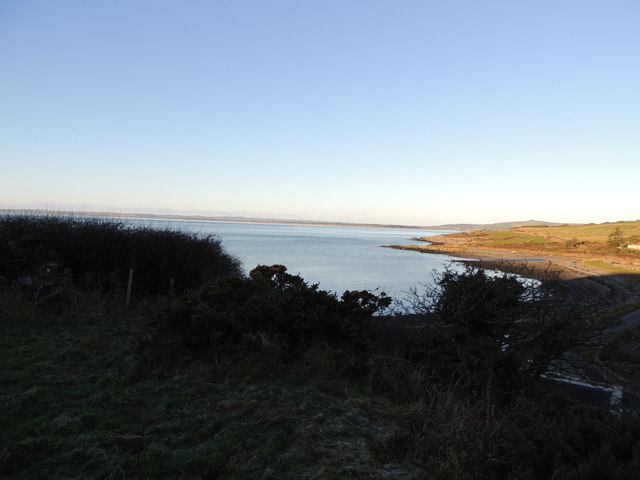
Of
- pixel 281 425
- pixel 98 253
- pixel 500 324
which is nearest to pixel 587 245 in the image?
pixel 500 324

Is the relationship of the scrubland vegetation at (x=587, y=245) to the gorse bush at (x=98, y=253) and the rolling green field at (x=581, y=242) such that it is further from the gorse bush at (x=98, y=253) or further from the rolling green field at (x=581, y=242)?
the gorse bush at (x=98, y=253)

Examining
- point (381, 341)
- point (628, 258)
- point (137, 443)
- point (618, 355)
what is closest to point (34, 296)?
point (137, 443)

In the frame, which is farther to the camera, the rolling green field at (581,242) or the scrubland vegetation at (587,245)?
the rolling green field at (581,242)

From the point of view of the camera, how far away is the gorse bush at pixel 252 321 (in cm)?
694

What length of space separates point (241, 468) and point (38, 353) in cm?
569

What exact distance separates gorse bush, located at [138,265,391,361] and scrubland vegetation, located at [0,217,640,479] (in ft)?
0.11

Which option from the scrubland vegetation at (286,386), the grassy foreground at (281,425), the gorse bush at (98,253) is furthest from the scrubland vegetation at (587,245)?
the grassy foreground at (281,425)

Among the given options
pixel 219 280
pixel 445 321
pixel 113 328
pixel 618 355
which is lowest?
pixel 618 355

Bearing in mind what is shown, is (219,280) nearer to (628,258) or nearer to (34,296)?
(34,296)

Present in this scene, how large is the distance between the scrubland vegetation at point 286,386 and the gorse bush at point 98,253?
0.15m

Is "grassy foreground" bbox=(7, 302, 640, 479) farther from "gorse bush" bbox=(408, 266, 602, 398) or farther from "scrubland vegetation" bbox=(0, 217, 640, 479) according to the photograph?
"gorse bush" bbox=(408, 266, 602, 398)

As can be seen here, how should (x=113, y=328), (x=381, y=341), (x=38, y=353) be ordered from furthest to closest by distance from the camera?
(x=113, y=328), (x=381, y=341), (x=38, y=353)

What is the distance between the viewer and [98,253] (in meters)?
12.9

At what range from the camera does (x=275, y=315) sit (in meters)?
7.26
